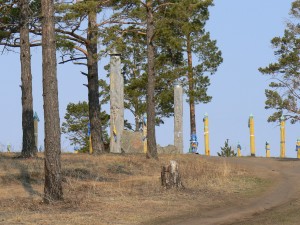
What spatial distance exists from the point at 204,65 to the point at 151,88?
74.1 feet

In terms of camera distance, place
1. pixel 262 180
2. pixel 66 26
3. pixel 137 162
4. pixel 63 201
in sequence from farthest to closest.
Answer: pixel 66 26
pixel 137 162
pixel 262 180
pixel 63 201

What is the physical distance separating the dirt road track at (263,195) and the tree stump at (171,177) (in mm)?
2120

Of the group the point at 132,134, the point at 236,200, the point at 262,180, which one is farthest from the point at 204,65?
the point at 236,200

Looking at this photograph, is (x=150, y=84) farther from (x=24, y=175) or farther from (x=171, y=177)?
(x=171, y=177)

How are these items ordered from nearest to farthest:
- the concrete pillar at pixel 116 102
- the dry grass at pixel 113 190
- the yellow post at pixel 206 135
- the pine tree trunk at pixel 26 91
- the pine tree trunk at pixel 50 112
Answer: the dry grass at pixel 113 190, the pine tree trunk at pixel 50 112, the pine tree trunk at pixel 26 91, the concrete pillar at pixel 116 102, the yellow post at pixel 206 135

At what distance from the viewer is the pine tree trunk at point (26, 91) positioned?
84.7 feet

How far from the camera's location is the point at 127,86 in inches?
2046

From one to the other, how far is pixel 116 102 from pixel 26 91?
28.4 feet

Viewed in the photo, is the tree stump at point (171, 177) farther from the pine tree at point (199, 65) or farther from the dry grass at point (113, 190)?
the pine tree at point (199, 65)

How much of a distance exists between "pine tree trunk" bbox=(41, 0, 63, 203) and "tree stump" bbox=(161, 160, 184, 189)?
361cm

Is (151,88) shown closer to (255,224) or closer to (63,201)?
(63,201)

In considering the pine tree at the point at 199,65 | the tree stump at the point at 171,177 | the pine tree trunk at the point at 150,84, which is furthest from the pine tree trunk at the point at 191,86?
the tree stump at the point at 171,177

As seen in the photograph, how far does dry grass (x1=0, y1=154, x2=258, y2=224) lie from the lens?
1487cm

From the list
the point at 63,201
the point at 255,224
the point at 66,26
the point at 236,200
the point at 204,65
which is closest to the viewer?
the point at 255,224
